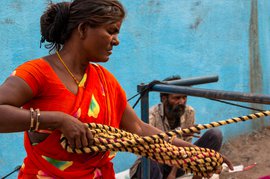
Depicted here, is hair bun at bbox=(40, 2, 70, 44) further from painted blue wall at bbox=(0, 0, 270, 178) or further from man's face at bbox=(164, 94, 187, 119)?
man's face at bbox=(164, 94, 187, 119)

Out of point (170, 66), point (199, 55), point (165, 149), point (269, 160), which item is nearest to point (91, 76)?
point (165, 149)

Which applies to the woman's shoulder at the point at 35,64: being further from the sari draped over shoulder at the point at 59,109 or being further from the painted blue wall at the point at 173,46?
the painted blue wall at the point at 173,46

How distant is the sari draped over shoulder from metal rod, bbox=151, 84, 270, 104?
52 cm

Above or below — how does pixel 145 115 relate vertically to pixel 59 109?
below

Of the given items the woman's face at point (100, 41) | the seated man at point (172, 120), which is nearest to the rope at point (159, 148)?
the woman's face at point (100, 41)

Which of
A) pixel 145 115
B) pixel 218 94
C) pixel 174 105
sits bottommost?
pixel 174 105

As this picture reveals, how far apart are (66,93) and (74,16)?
11.5 inches

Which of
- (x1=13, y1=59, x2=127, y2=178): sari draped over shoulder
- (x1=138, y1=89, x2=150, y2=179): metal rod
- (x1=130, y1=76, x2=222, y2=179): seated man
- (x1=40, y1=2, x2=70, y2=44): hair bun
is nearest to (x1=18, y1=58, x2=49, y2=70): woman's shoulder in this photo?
(x1=13, y1=59, x2=127, y2=178): sari draped over shoulder

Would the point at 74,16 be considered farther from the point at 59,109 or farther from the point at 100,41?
the point at 59,109

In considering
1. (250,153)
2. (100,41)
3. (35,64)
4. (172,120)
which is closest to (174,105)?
(172,120)

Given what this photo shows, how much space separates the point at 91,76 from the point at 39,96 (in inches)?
9.6

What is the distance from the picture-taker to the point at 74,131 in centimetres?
167

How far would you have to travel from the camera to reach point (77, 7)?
1.85 metres

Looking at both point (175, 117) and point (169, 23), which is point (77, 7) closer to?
point (175, 117)
